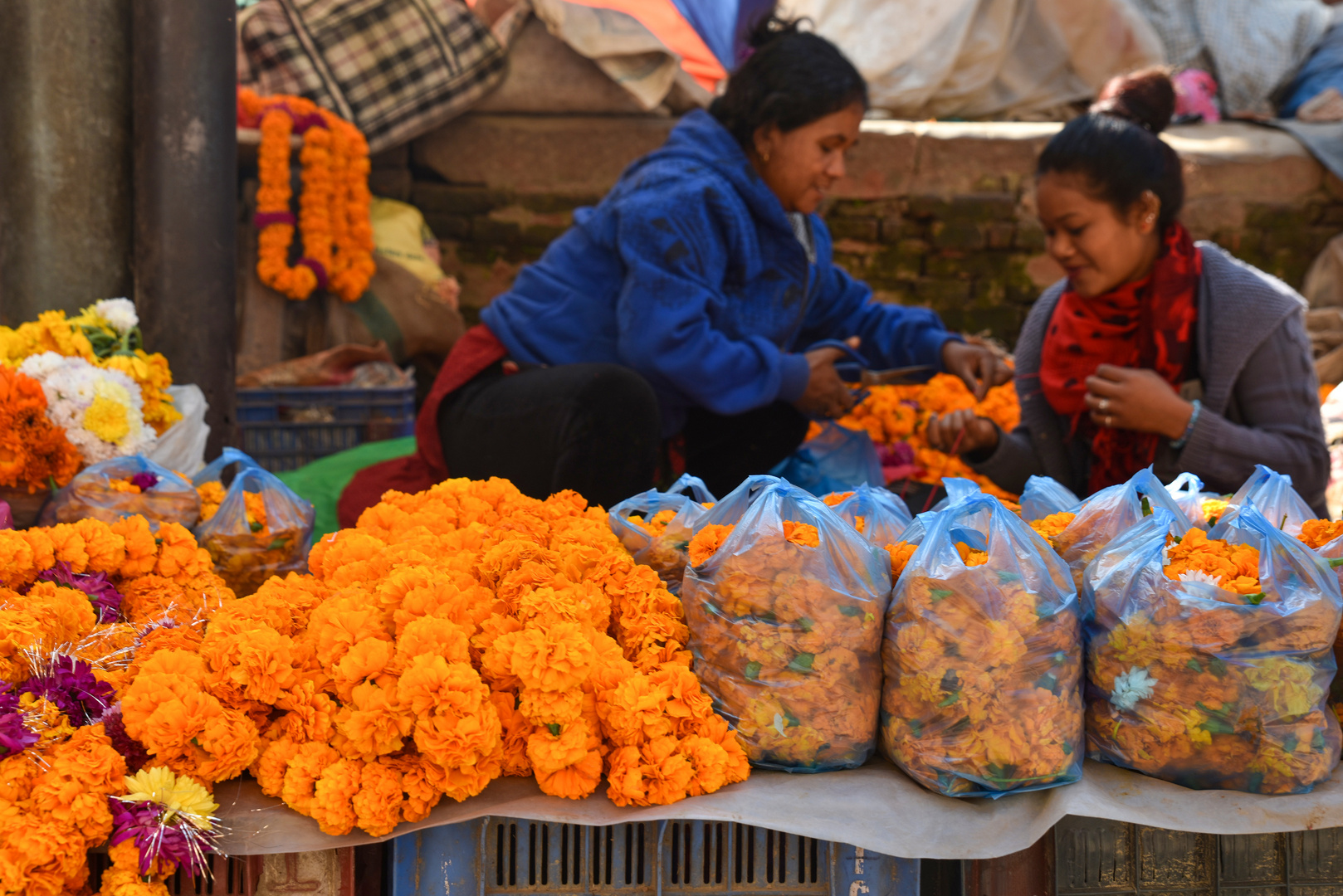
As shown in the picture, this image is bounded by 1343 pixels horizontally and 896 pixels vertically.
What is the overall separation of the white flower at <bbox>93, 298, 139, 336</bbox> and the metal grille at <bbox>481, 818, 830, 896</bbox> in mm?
1697

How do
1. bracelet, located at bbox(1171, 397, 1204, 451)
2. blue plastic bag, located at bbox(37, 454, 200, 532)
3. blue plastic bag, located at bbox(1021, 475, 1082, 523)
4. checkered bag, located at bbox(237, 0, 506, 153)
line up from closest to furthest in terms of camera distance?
blue plastic bag, located at bbox(1021, 475, 1082, 523)
blue plastic bag, located at bbox(37, 454, 200, 532)
bracelet, located at bbox(1171, 397, 1204, 451)
checkered bag, located at bbox(237, 0, 506, 153)

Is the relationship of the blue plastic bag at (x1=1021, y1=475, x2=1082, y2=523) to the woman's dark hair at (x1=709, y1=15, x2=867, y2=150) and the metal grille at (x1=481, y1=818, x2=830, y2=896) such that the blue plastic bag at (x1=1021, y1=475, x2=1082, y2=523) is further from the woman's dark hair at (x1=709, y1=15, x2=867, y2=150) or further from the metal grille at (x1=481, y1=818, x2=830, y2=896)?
the woman's dark hair at (x1=709, y1=15, x2=867, y2=150)

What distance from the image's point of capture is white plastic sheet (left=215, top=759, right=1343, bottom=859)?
1.35 meters

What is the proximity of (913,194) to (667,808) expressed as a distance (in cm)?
435

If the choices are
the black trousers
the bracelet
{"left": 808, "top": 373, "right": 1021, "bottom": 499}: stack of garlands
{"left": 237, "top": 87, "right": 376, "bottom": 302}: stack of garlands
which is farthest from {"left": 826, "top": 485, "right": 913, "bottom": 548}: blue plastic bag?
{"left": 237, "top": 87, "right": 376, "bottom": 302}: stack of garlands

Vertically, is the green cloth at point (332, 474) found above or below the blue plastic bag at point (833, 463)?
below

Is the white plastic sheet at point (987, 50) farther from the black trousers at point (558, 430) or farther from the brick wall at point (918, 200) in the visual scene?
the black trousers at point (558, 430)

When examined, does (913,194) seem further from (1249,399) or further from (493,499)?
(493,499)

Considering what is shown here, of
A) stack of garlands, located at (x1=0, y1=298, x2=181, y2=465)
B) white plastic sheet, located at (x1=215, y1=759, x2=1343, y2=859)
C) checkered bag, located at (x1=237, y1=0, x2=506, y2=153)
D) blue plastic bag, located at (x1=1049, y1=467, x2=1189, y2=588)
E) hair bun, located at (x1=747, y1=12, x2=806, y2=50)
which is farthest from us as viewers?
checkered bag, located at (x1=237, y1=0, x2=506, y2=153)

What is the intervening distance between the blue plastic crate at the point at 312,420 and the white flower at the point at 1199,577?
3.20 metres

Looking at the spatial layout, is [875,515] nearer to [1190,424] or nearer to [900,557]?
[900,557]

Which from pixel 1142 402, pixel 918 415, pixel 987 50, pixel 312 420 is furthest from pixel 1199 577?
pixel 987 50

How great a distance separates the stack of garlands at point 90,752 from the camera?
124 centimetres

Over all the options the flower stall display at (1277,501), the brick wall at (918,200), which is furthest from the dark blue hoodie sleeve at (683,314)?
the brick wall at (918,200)
